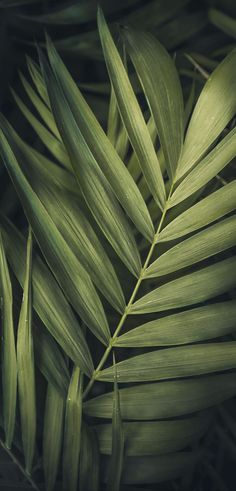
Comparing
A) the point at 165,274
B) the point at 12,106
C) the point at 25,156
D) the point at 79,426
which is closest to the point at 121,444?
the point at 79,426

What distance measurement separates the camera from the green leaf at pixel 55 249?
58cm

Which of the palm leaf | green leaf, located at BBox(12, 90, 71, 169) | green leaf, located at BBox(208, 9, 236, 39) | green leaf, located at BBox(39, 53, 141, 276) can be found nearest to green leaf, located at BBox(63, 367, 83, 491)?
the palm leaf

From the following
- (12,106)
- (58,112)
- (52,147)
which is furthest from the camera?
(12,106)

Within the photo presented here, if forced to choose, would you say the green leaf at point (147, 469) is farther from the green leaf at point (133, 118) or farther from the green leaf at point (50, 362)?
the green leaf at point (133, 118)

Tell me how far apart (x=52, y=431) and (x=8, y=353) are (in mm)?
87

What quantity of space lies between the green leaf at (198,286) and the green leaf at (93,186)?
0.03 m

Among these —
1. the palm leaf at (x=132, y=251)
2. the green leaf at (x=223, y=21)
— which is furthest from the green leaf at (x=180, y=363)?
the green leaf at (x=223, y=21)

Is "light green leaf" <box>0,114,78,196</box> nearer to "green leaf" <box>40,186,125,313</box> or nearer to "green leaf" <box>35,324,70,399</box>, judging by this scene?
"green leaf" <box>40,186,125,313</box>

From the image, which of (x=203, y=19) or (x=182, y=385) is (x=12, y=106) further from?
(x=182, y=385)

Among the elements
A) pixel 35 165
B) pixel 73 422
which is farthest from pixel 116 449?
pixel 35 165

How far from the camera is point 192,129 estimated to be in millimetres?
604

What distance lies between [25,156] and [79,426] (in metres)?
0.24

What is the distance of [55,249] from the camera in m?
0.59

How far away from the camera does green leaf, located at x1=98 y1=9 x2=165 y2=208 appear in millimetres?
594
